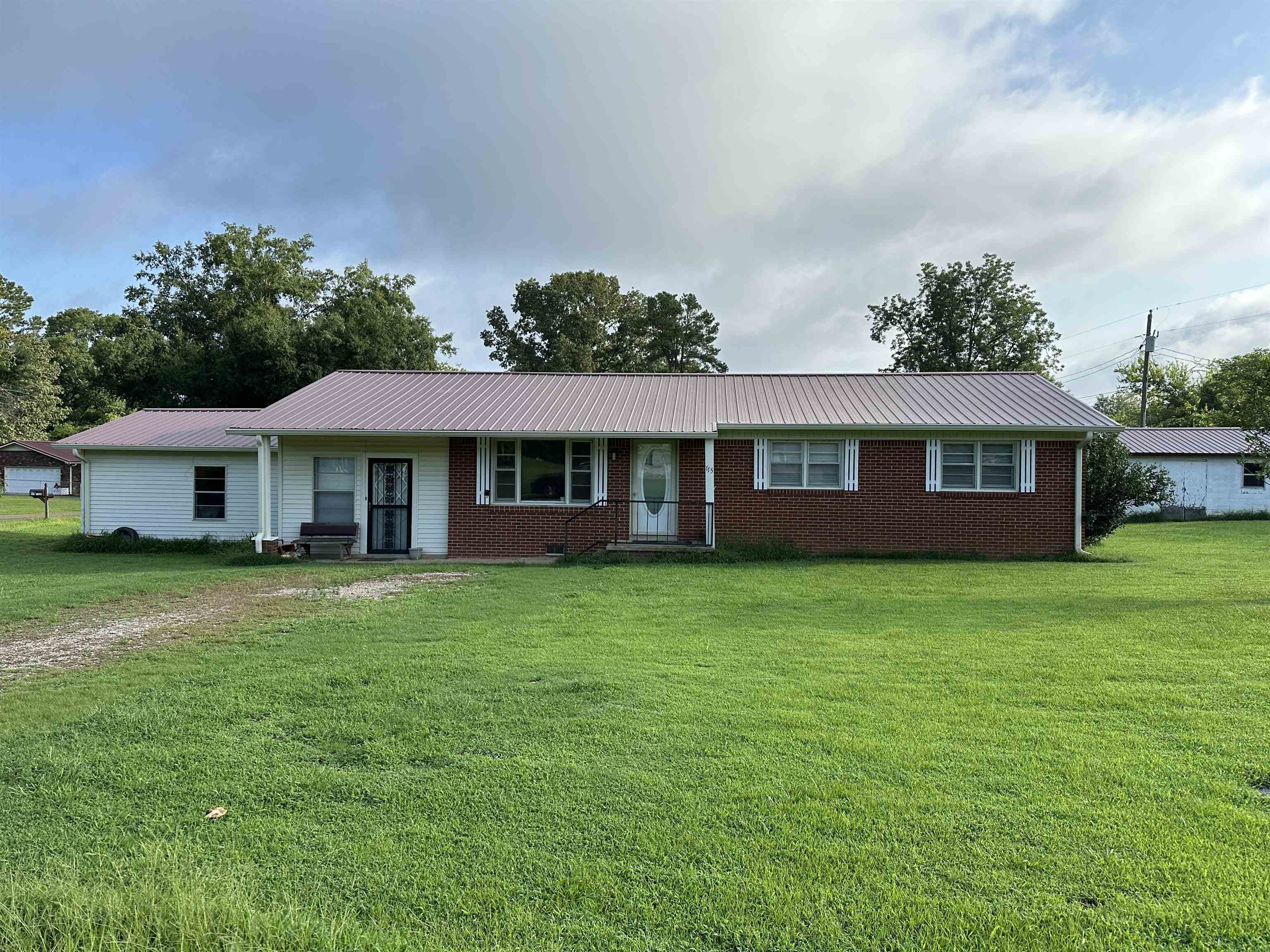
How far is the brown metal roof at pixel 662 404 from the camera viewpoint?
50.2ft

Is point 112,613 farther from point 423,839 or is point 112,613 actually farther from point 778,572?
point 778,572

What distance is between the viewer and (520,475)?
52.1 feet

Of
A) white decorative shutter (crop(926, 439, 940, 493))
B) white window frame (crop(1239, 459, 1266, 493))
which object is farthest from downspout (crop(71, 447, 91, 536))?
white window frame (crop(1239, 459, 1266, 493))

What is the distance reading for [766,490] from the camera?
15.7 m

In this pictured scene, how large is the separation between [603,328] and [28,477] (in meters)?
36.5

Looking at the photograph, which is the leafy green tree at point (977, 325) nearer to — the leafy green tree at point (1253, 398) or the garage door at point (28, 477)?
the leafy green tree at point (1253, 398)

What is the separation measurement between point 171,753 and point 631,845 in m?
2.91

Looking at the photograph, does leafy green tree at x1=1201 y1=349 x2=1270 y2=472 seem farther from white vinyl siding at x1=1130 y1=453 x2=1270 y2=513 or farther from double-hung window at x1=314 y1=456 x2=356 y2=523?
white vinyl siding at x1=1130 y1=453 x2=1270 y2=513

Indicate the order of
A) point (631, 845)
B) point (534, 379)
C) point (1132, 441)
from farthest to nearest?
1. point (1132, 441)
2. point (534, 379)
3. point (631, 845)

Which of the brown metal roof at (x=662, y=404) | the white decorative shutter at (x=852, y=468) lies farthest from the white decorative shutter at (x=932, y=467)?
the white decorative shutter at (x=852, y=468)

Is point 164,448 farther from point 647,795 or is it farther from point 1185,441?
point 1185,441

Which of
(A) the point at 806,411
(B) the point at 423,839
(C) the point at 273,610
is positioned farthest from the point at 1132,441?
(B) the point at 423,839

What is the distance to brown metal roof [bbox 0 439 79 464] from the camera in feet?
142

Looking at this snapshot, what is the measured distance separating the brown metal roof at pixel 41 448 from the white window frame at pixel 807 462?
42.3 meters
